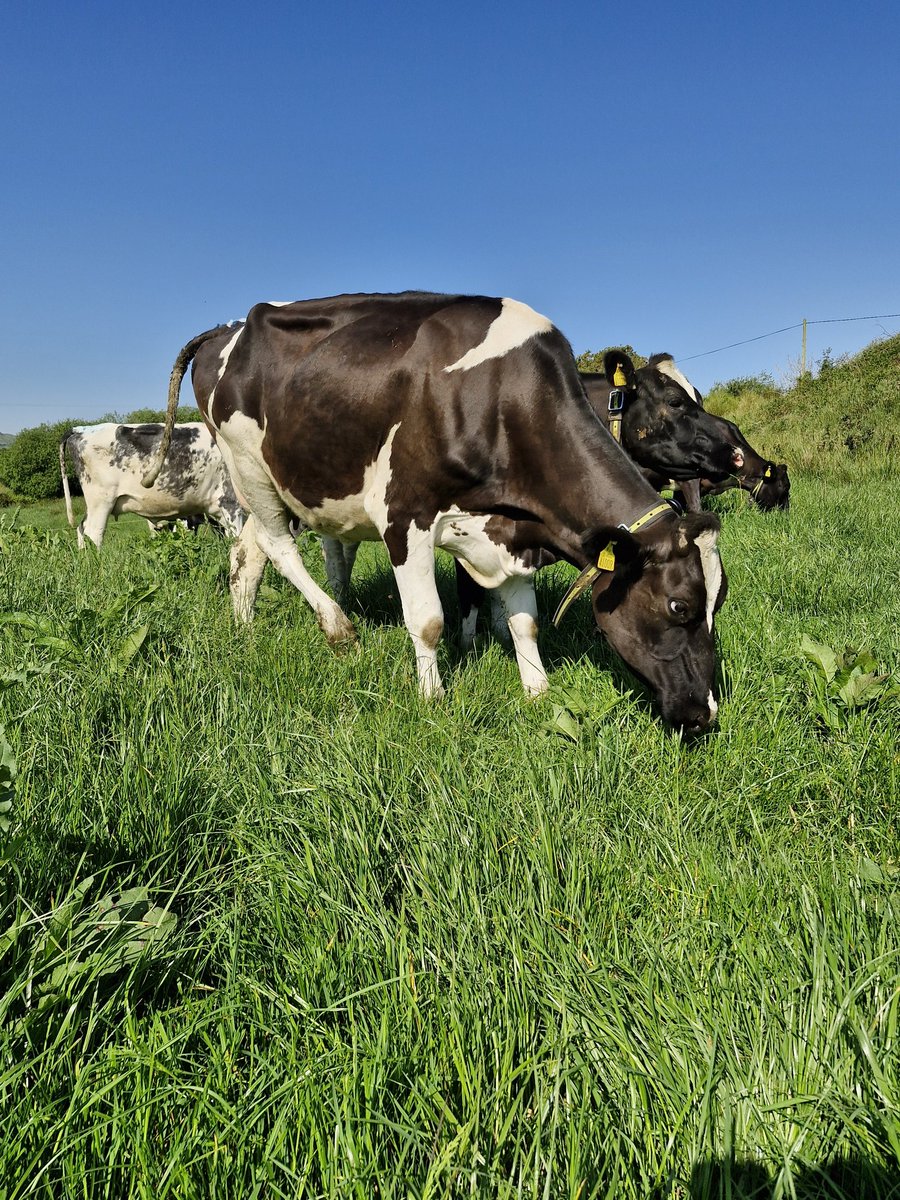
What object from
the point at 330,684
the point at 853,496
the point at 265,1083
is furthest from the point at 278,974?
the point at 853,496

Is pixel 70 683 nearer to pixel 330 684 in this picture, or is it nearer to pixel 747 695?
pixel 330 684

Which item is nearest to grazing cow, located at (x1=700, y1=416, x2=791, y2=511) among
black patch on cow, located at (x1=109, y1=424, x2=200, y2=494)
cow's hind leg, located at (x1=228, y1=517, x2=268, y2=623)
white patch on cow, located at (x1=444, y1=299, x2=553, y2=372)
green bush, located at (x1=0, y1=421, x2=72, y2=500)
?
white patch on cow, located at (x1=444, y1=299, x2=553, y2=372)

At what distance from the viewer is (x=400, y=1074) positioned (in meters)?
1.53

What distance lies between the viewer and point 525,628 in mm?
4422

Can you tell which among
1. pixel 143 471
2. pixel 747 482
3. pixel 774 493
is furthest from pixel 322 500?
pixel 143 471

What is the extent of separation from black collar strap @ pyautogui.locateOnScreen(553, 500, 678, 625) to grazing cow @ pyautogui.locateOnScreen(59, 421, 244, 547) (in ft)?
28.1

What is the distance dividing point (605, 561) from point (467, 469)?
1016 millimetres

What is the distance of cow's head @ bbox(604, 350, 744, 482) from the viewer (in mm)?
6699

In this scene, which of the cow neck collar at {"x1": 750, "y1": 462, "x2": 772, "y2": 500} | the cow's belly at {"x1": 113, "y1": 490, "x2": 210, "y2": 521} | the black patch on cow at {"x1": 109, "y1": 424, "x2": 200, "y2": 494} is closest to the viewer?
the cow neck collar at {"x1": 750, "y1": 462, "x2": 772, "y2": 500}

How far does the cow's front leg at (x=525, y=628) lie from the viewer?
14.0 ft

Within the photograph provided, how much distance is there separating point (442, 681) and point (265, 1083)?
305 centimetres

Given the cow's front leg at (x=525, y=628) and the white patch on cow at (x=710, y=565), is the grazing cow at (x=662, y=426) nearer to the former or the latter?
the cow's front leg at (x=525, y=628)

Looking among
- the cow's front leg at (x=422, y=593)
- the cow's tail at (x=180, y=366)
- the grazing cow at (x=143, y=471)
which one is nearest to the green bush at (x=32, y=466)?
the grazing cow at (x=143, y=471)

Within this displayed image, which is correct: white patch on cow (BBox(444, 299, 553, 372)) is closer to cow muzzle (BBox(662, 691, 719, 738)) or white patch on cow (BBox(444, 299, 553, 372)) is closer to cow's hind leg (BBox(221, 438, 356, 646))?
cow's hind leg (BBox(221, 438, 356, 646))
